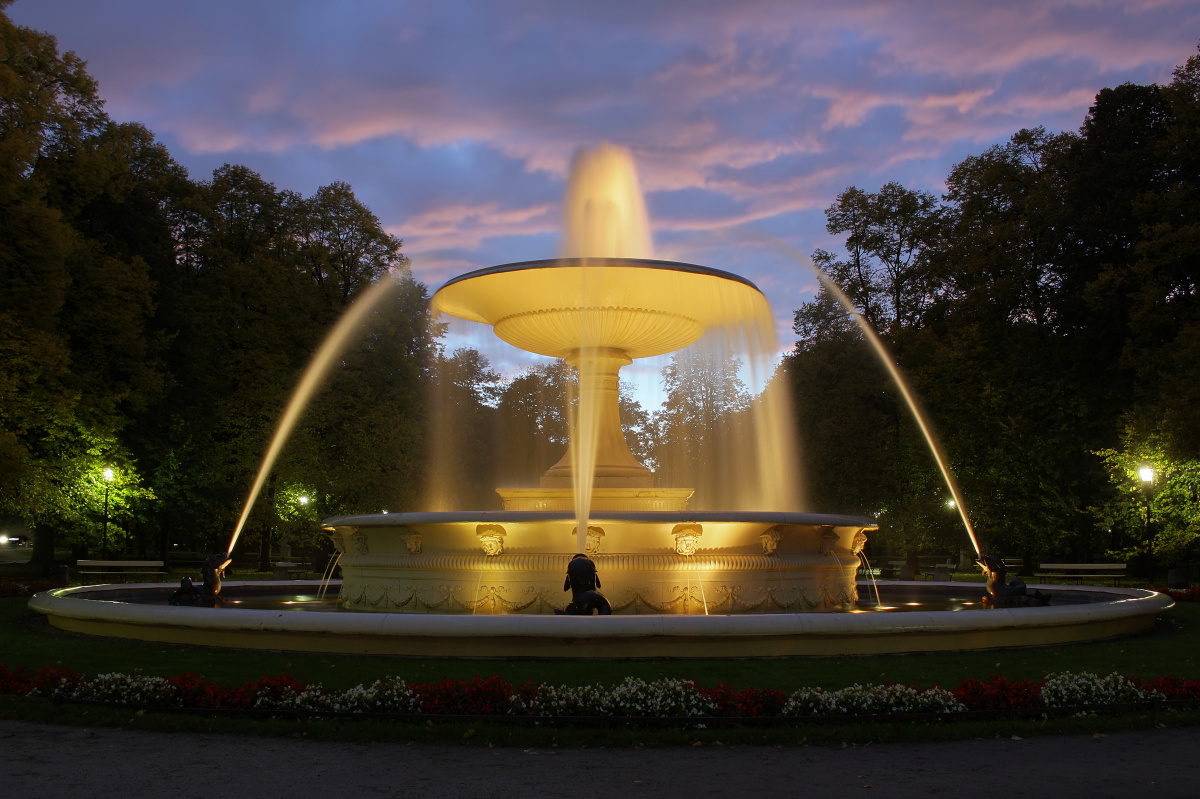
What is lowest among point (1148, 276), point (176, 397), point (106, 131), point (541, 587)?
point (541, 587)

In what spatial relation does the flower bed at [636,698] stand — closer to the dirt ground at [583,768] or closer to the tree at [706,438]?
the dirt ground at [583,768]

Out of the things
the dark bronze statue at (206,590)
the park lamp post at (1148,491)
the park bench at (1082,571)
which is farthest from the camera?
the park bench at (1082,571)

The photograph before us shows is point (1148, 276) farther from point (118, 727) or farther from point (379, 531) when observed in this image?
point (118, 727)

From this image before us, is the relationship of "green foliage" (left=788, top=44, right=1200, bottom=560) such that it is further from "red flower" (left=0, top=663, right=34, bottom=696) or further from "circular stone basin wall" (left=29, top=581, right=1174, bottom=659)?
"red flower" (left=0, top=663, right=34, bottom=696)

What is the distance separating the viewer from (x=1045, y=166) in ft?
104

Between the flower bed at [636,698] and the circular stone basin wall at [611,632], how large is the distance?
179 centimetres

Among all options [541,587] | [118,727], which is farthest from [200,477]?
[118,727]

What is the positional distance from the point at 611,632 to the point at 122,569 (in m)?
21.5

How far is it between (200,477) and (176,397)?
2896 mm

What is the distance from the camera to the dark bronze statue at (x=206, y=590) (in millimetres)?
12930

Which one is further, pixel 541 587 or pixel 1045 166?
pixel 1045 166

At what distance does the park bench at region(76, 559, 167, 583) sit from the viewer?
2253cm

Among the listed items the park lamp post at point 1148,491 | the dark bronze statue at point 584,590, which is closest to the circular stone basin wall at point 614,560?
the dark bronze statue at point 584,590

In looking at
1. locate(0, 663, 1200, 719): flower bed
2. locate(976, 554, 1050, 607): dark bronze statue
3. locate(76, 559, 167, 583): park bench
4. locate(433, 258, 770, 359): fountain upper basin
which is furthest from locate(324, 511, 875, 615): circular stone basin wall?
locate(76, 559, 167, 583): park bench
